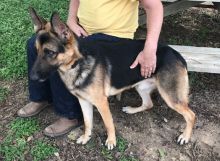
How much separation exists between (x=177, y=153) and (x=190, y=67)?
884mm

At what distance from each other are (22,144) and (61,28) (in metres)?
1.34

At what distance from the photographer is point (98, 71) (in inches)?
131

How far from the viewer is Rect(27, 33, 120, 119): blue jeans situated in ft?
11.7

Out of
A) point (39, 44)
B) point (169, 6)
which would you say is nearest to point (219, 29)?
point (169, 6)

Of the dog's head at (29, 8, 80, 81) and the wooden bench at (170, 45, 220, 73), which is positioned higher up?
the dog's head at (29, 8, 80, 81)

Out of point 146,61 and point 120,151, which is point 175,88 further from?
point 120,151

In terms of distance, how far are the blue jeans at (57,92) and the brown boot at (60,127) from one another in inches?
2.9

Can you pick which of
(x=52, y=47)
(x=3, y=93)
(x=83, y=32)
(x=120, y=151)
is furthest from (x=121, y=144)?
(x=3, y=93)

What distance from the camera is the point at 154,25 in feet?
10.9

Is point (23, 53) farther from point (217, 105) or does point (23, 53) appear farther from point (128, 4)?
point (217, 105)

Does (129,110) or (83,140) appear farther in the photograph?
(129,110)

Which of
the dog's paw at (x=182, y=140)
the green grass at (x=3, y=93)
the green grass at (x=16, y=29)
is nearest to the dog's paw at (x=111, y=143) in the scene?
the dog's paw at (x=182, y=140)

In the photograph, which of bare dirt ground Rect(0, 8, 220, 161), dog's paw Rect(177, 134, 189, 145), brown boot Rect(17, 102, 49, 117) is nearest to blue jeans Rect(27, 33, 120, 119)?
brown boot Rect(17, 102, 49, 117)

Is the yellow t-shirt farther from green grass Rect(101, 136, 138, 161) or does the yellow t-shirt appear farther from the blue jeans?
green grass Rect(101, 136, 138, 161)
